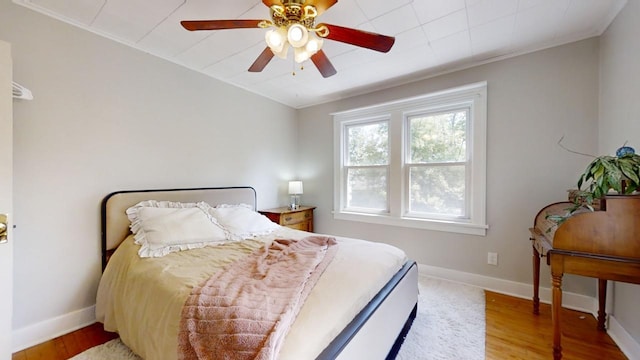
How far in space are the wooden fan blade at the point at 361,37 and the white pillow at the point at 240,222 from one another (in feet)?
6.00

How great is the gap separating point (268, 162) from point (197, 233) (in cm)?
187

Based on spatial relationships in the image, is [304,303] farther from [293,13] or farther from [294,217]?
[294,217]

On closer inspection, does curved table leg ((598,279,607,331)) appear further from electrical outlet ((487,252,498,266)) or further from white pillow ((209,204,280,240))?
white pillow ((209,204,280,240))

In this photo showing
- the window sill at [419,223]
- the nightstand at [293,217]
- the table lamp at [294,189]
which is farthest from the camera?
the table lamp at [294,189]

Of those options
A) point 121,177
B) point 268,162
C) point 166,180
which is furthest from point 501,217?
point 121,177

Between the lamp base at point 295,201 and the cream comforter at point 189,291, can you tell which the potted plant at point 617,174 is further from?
the lamp base at point 295,201

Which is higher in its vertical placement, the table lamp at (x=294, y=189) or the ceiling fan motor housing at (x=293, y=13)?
the ceiling fan motor housing at (x=293, y=13)

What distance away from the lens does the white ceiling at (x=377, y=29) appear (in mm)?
1853

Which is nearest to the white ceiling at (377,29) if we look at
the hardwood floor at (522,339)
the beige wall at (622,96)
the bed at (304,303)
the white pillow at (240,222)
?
the beige wall at (622,96)

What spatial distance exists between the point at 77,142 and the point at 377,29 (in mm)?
2720

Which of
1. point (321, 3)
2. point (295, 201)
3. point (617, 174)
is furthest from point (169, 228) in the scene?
point (617, 174)

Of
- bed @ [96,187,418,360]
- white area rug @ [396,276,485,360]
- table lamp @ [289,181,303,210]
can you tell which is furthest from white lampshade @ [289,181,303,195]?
white area rug @ [396,276,485,360]

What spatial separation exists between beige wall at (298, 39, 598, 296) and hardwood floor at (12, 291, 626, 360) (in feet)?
1.44

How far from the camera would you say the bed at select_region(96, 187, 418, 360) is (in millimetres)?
1147
